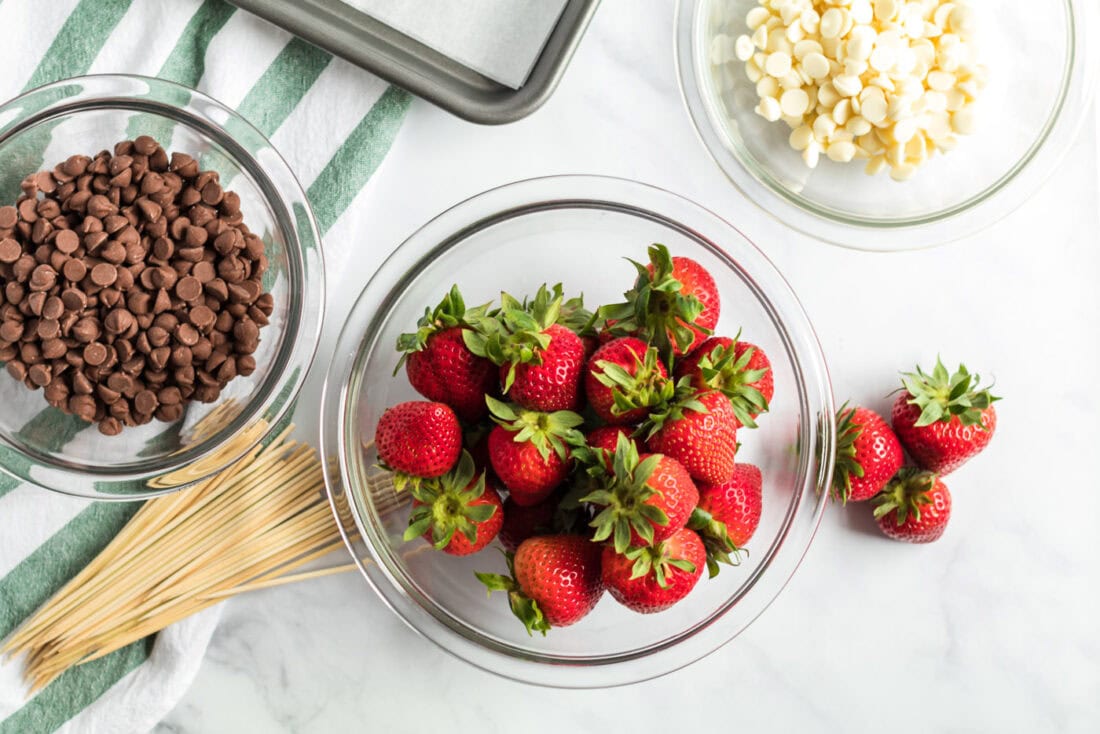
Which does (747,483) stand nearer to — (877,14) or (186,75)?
(877,14)

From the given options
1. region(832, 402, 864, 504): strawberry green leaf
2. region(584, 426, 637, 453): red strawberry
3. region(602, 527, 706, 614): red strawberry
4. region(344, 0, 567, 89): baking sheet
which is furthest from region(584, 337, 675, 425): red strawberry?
region(344, 0, 567, 89): baking sheet

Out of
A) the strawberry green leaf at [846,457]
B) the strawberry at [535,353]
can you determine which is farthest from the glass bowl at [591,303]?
the strawberry at [535,353]

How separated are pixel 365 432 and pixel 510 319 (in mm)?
234

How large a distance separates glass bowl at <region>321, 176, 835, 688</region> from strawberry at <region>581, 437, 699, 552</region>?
0.20m

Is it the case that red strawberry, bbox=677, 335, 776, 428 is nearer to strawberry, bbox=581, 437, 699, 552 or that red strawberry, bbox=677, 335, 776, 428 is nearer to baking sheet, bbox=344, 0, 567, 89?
strawberry, bbox=581, 437, 699, 552

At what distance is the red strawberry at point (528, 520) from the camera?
82 centimetres

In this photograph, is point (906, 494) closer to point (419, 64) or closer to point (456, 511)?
point (456, 511)

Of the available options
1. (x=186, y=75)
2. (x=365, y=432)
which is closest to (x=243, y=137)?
(x=186, y=75)

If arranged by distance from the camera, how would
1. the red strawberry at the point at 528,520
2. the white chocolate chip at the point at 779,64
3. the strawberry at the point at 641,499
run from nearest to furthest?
1. the strawberry at the point at 641,499
2. the red strawberry at the point at 528,520
3. the white chocolate chip at the point at 779,64

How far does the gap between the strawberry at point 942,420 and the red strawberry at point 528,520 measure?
0.40 meters

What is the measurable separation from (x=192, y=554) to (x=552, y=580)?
0.43 m

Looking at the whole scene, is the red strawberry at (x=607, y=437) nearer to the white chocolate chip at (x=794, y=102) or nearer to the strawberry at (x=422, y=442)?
the strawberry at (x=422, y=442)

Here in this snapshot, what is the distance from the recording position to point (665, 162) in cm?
98

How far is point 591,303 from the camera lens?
0.90 meters
